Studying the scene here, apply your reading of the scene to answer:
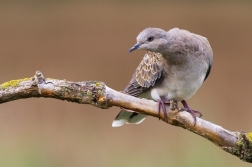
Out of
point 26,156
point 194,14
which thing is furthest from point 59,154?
point 194,14

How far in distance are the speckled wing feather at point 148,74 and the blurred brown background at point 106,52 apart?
1119mm

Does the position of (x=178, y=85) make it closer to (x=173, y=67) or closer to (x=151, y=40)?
(x=173, y=67)

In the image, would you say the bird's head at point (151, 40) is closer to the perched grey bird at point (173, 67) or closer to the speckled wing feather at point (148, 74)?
the perched grey bird at point (173, 67)

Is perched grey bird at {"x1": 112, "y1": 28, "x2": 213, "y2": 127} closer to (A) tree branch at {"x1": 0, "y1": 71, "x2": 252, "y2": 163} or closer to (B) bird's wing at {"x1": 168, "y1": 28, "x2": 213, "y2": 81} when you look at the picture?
(B) bird's wing at {"x1": 168, "y1": 28, "x2": 213, "y2": 81}

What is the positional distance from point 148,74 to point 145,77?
0.03 metres

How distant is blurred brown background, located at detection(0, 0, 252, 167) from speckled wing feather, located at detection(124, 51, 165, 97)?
112 centimetres

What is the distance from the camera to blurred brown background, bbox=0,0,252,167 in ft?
14.7

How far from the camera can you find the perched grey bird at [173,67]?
10.1 feet

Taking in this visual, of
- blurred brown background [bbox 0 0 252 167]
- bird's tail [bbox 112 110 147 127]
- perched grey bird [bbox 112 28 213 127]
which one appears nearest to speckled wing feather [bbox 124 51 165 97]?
perched grey bird [bbox 112 28 213 127]

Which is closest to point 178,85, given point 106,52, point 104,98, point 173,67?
point 173,67

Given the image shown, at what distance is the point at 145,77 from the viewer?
3.23 meters

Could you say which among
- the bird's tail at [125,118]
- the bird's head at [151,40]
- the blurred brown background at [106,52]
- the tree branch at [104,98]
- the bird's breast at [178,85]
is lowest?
the tree branch at [104,98]

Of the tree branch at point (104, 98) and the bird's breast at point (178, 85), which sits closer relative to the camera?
the tree branch at point (104, 98)

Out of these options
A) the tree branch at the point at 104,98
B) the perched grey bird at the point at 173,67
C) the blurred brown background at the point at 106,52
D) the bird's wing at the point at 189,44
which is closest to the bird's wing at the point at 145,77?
the perched grey bird at the point at 173,67
